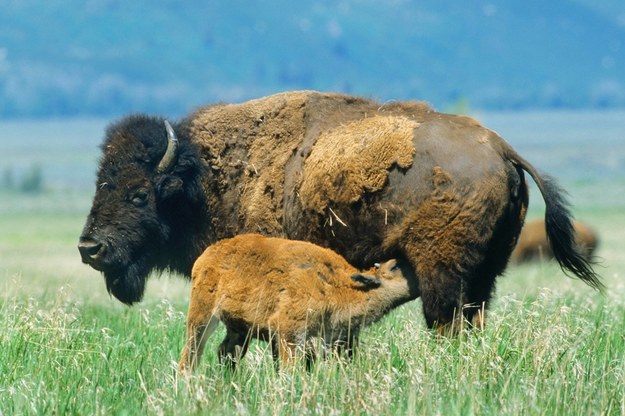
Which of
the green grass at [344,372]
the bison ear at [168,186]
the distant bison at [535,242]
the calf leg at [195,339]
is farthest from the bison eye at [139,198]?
the distant bison at [535,242]

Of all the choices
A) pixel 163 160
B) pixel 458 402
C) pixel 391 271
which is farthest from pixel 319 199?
pixel 458 402

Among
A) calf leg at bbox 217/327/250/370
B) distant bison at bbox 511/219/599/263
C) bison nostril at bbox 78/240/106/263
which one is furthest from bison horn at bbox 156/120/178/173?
distant bison at bbox 511/219/599/263

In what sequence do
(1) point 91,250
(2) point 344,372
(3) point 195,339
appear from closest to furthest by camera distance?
(2) point 344,372 < (3) point 195,339 < (1) point 91,250

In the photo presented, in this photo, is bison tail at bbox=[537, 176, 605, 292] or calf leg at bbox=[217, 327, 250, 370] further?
bison tail at bbox=[537, 176, 605, 292]

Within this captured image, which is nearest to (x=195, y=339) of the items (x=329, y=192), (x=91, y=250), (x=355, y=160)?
(x=329, y=192)

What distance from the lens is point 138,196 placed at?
853cm

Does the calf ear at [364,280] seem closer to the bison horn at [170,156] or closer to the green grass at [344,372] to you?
the green grass at [344,372]

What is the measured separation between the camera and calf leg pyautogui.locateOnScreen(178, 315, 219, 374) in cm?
695

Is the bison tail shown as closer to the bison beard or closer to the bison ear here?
the bison ear

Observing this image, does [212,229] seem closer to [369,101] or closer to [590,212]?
[369,101]

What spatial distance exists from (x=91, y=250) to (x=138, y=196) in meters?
0.50

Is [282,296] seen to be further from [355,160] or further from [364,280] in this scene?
[355,160]

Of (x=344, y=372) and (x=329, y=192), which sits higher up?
A: (x=329, y=192)

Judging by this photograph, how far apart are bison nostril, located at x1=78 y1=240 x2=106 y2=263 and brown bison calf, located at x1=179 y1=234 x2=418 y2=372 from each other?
5.10ft
